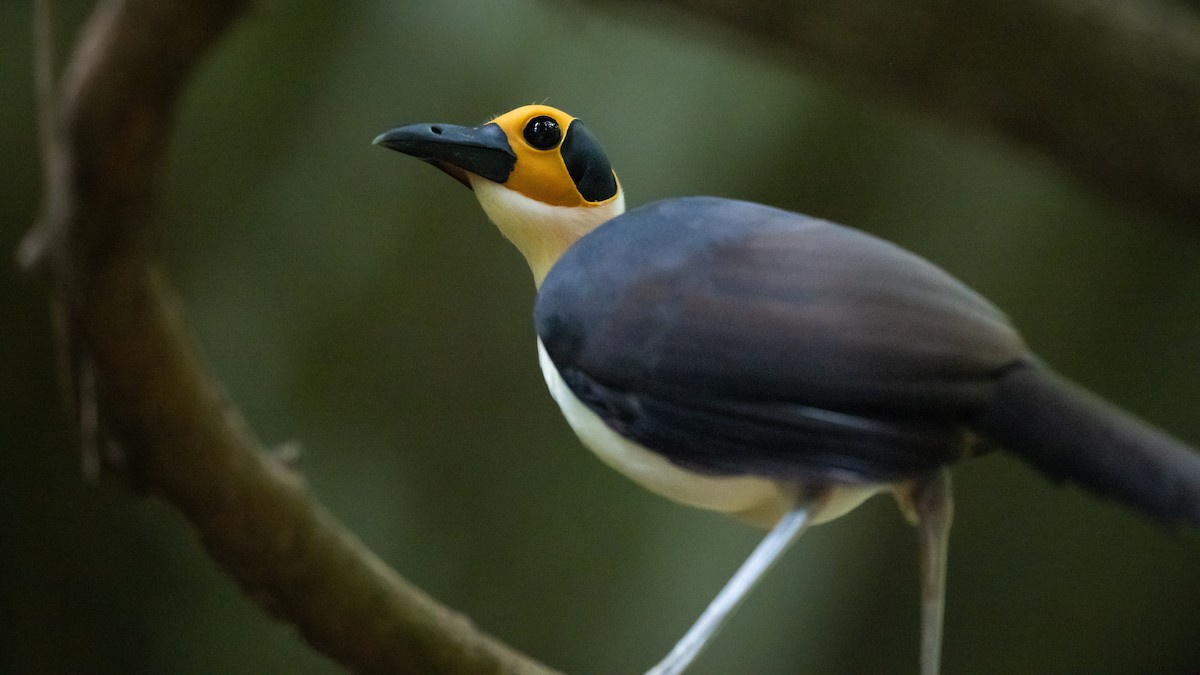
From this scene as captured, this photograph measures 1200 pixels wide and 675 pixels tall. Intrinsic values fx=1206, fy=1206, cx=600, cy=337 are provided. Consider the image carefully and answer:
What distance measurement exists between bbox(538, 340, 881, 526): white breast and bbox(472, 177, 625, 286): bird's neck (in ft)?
0.13

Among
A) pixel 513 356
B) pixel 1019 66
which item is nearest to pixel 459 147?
pixel 513 356

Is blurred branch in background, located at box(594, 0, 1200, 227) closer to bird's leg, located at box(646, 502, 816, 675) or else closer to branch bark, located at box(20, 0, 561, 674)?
branch bark, located at box(20, 0, 561, 674)

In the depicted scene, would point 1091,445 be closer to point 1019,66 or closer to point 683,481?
point 683,481

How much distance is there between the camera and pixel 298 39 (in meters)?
1.11

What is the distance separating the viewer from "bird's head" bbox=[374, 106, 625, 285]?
19.0 inches

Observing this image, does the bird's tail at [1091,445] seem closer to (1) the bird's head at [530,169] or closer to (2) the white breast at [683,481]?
(2) the white breast at [683,481]

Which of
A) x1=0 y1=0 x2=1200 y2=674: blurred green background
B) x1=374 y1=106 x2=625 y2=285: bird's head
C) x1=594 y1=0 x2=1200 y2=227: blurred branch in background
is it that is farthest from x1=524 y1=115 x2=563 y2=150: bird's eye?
x1=594 y1=0 x2=1200 y2=227: blurred branch in background

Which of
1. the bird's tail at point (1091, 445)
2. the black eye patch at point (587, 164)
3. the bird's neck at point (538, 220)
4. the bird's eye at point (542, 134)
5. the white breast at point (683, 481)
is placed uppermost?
the bird's eye at point (542, 134)

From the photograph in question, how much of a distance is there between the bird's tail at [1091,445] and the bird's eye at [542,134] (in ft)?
0.65

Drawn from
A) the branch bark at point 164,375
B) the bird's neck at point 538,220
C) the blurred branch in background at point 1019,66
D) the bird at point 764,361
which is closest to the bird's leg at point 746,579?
the bird at point 764,361

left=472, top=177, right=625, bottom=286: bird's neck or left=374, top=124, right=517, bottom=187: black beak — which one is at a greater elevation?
left=374, top=124, right=517, bottom=187: black beak

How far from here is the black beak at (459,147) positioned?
47cm

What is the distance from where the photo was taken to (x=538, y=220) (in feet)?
1.65

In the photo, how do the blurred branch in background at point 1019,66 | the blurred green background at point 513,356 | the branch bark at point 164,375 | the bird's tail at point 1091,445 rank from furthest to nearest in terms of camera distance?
the blurred branch in background at point 1019,66, the blurred green background at point 513,356, the branch bark at point 164,375, the bird's tail at point 1091,445
